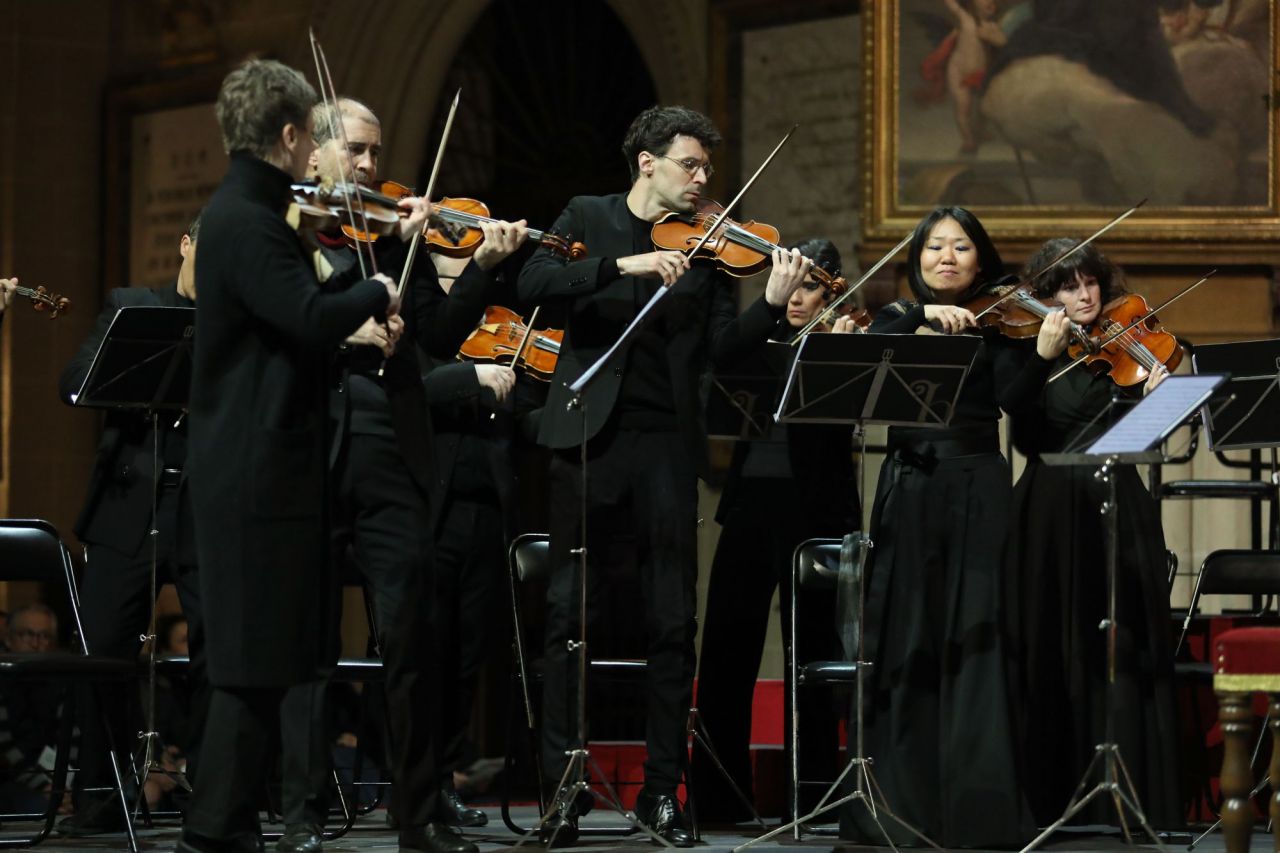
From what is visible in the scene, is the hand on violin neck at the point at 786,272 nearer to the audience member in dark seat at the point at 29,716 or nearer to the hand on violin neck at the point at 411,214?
the hand on violin neck at the point at 411,214

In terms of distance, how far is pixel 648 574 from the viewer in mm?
5312

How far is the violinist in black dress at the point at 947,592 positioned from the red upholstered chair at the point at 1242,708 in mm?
867

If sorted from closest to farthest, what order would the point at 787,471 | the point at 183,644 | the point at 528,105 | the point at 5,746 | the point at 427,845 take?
the point at 427,845, the point at 787,471, the point at 5,746, the point at 183,644, the point at 528,105

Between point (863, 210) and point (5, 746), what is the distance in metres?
4.06

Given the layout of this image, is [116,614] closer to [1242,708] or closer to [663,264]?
[663,264]

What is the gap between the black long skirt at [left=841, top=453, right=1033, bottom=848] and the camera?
5309mm

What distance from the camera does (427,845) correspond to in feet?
15.5

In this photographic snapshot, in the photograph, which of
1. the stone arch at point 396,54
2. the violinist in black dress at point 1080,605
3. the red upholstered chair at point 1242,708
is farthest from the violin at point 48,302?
the stone arch at point 396,54

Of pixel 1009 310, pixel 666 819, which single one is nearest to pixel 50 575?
pixel 666 819

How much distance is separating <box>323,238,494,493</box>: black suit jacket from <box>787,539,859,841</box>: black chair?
1.32 meters

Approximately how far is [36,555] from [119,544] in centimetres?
24

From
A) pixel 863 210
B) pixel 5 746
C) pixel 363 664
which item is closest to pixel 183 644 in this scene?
pixel 5 746

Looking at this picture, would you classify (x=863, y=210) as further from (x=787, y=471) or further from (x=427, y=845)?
(x=427, y=845)

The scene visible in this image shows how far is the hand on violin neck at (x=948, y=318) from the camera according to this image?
537 centimetres
